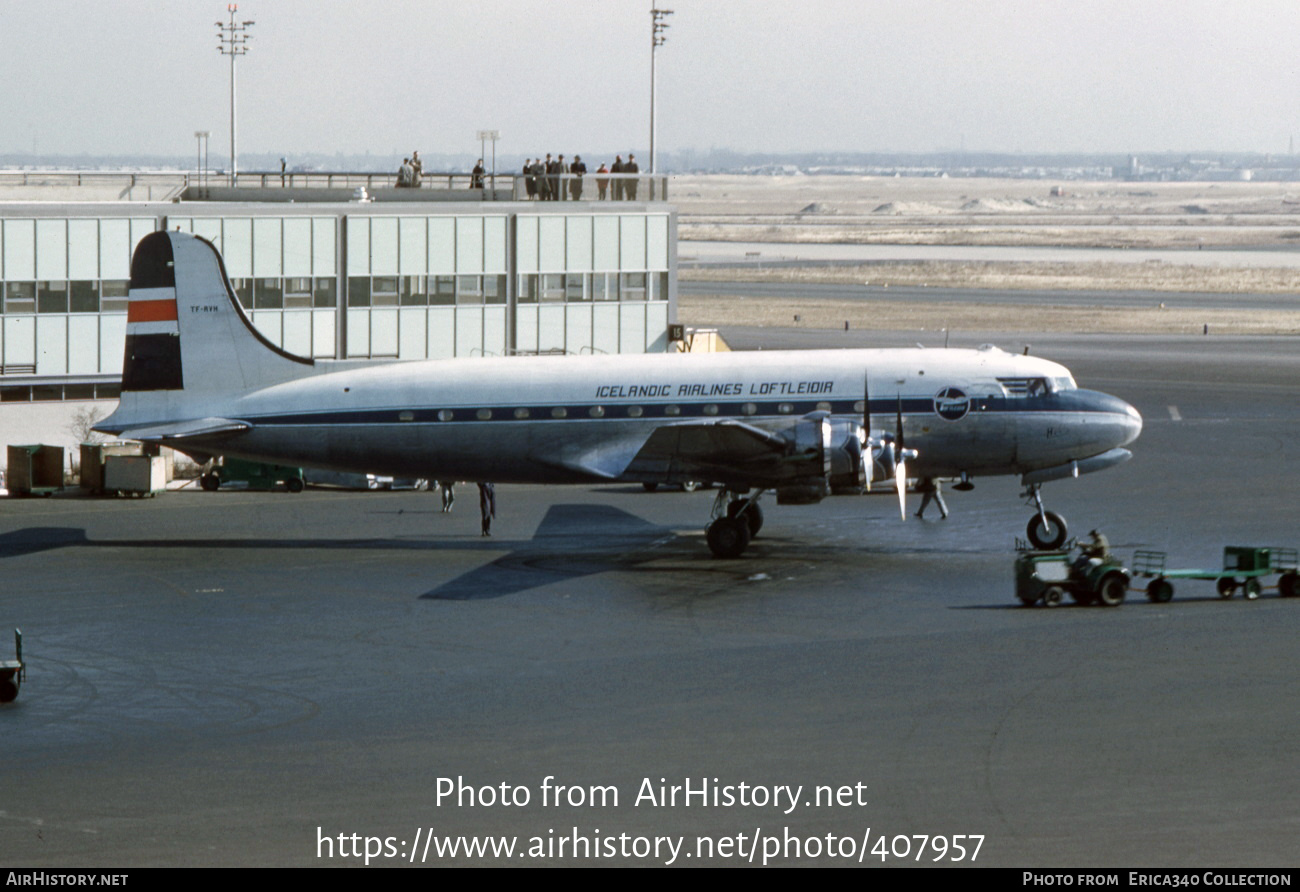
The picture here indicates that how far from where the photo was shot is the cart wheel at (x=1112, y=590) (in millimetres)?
32688

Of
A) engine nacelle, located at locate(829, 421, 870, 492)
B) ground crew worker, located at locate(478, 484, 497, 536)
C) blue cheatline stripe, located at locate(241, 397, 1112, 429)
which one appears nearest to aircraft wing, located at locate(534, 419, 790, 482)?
blue cheatline stripe, located at locate(241, 397, 1112, 429)

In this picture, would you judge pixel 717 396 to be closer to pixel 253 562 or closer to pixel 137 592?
pixel 253 562

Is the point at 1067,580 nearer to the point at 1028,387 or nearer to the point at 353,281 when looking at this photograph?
the point at 1028,387

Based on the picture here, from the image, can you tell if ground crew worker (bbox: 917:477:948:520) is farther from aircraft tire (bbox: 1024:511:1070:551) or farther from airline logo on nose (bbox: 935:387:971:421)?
aircraft tire (bbox: 1024:511:1070:551)

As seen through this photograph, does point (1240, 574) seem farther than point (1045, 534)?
No

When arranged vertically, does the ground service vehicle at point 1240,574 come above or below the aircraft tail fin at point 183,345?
below

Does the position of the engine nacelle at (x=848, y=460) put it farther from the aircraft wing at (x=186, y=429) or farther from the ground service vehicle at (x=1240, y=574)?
the aircraft wing at (x=186, y=429)

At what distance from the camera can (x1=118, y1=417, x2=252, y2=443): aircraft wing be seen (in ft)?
131

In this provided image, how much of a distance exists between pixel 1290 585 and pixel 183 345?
27.4 m

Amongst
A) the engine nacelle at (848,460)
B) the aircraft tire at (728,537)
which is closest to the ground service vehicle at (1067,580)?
the engine nacelle at (848,460)

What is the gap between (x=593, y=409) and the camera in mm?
39969

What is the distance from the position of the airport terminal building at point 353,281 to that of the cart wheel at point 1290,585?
34.1m

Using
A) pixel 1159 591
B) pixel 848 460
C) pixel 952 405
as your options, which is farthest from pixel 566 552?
pixel 1159 591
